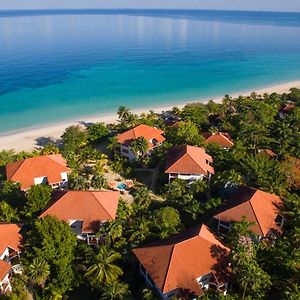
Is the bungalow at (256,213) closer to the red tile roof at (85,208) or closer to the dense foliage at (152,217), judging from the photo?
the dense foliage at (152,217)

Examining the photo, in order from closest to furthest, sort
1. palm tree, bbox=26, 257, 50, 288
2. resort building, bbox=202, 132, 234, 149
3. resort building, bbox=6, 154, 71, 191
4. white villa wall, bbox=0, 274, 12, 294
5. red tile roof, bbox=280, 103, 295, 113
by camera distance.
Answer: palm tree, bbox=26, 257, 50, 288
white villa wall, bbox=0, 274, 12, 294
resort building, bbox=6, 154, 71, 191
resort building, bbox=202, 132, 234, 149
red tile roof, bbox=280, 103, 295, 113

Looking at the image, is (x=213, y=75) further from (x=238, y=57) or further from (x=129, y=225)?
(x=129, y=225)

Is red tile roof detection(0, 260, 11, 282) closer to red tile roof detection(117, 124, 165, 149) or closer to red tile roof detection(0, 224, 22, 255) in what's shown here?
red tile roof detection(0, 224, 22, 255)

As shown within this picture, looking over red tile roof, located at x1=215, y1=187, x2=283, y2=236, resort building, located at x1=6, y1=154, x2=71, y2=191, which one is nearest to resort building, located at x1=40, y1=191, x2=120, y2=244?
resort building, located at x1=6, y1=154, x2=71, y2=191

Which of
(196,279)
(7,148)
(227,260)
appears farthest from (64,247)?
(7,148)

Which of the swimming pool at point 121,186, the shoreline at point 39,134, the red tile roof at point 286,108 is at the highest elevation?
the red tile roof at point 286,108

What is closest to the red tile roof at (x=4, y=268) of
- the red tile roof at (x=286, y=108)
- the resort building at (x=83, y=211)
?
the resort building at (x=83, y=211)

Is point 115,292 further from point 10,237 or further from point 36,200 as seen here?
point 36,200
